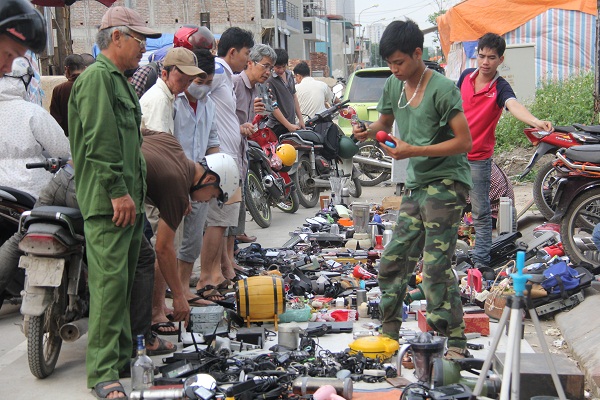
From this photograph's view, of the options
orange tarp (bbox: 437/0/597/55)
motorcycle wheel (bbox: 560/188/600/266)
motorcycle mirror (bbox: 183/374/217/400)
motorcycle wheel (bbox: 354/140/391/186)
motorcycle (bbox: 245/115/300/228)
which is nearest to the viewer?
motorcycle mirror (bbox: 183/374/217/400)

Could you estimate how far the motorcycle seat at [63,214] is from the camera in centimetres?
539

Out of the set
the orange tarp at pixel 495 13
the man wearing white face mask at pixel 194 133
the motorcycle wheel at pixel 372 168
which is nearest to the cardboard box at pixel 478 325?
the man wearing white face mask at pixel 194 133

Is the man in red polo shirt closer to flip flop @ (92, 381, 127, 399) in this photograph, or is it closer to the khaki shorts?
the khaki shorts

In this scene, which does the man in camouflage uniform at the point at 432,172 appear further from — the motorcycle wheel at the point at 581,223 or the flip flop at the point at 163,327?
the motorcycle wheel at the point at 581,223

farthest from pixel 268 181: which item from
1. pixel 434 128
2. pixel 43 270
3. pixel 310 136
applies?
pixel 43 270

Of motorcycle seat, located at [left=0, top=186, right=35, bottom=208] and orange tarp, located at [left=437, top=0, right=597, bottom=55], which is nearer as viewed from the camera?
motorcycle seat, located at [left=0, top=186, right=35, bottom=208]

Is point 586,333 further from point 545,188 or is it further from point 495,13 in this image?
point 495,13

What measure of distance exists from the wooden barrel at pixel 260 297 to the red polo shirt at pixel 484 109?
8.32ft

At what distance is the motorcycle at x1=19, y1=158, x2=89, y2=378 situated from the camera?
17.3 ft

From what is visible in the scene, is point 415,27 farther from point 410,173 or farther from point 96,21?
point 96,21

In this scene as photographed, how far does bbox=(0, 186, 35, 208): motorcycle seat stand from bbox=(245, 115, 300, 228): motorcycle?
4536mm

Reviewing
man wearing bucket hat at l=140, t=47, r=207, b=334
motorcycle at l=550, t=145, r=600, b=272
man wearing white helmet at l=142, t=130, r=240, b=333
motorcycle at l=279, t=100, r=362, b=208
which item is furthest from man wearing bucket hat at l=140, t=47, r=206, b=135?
motorcycle at l=279, t=100, r=362, b=208

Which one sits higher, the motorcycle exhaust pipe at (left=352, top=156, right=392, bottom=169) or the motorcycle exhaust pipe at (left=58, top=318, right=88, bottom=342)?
the motorcycle exhaust pipe at (left=58, top=318, right=88, bottom=342)

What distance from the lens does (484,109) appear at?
7.88 m
